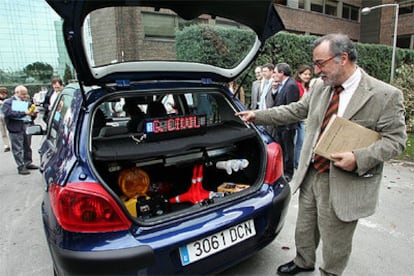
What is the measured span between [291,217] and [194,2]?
97.6 inches

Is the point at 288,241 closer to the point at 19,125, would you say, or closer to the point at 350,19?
the point at 19,125

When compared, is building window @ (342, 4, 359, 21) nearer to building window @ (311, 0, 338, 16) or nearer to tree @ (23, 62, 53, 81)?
building window @ (311, 0, 338, 16)

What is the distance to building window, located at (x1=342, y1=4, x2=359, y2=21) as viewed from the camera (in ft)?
77.0

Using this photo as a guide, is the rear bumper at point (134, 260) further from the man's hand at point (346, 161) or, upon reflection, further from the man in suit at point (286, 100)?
the man in suit at point (286, 100)

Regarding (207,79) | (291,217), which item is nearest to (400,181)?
(291,217)

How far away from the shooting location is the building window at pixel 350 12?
23484 millimetres

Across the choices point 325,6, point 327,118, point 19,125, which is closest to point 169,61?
point 327,118

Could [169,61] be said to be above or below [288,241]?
above

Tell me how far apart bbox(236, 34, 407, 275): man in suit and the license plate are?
501 mm

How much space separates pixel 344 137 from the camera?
1.66 metres

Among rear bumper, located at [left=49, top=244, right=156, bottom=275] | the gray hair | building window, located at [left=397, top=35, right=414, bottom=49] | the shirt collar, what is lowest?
rear bumper, located at [left=49, top=244, right=156, bottom=275]

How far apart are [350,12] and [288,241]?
26710 millimetres

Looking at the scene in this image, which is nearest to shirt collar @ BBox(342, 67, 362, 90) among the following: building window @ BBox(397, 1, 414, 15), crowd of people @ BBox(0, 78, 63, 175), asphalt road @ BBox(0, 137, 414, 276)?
asphalt road @ BBox(0, 137, 414, 276)

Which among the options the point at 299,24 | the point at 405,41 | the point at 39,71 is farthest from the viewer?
the point at 39,71
